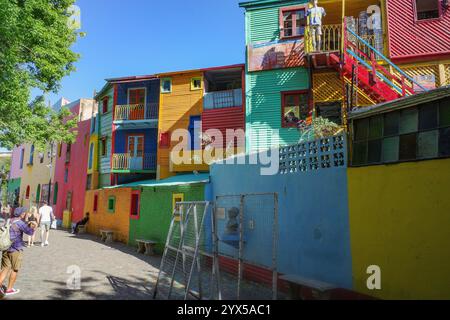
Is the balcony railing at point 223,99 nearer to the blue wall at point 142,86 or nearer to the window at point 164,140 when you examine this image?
the window at point 164,140

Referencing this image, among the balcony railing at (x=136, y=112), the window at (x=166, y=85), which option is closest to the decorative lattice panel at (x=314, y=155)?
the window at (x=166, y=85)

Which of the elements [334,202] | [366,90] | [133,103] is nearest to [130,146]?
[133,103]

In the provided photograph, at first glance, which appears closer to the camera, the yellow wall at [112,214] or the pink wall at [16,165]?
the yellow wall at [112,214]

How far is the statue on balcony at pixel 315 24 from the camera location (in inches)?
484

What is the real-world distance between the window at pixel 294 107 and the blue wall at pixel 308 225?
5.41 meters

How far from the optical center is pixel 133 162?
19641 millimetres

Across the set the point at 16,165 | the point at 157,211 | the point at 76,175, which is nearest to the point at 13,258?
the point at 157,211

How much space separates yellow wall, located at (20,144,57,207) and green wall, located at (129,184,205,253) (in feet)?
53.1

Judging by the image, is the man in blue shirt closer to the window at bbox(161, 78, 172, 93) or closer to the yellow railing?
the yellow railing

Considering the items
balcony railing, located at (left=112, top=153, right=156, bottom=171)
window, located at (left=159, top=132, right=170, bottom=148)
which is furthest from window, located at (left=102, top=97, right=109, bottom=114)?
window, located at (left=159, top=132, right=170, bottom=148)

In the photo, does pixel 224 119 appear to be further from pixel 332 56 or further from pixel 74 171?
pixel 74 171

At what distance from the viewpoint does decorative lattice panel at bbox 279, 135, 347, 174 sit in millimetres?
6668
